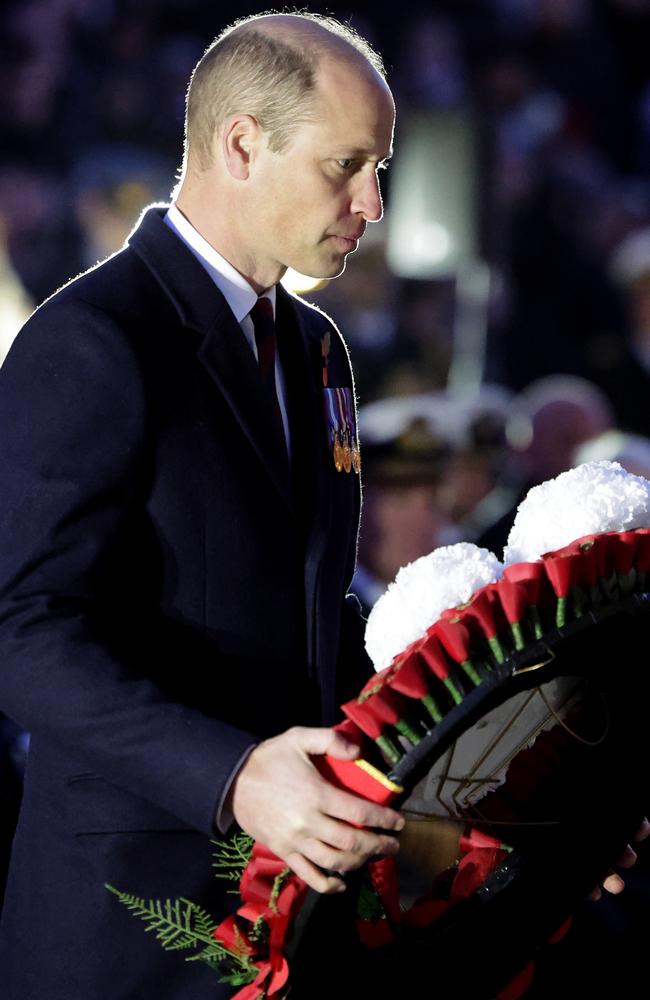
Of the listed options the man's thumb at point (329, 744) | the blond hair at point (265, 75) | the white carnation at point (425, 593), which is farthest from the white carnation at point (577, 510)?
the blond hair at point (265, 75)

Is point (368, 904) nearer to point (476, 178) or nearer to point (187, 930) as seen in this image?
point (187, 930)

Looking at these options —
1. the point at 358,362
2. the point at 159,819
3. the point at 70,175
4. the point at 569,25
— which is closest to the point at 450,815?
the point at 159,819

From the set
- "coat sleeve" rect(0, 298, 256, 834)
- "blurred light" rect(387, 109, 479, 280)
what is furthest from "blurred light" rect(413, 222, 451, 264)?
"coat sleeve" rect(0, 298, 256, 834)

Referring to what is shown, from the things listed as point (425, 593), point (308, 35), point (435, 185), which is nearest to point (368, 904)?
point (425, 593)

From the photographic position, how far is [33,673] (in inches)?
56.7

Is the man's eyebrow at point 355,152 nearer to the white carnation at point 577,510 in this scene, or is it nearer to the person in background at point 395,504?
the white carnation at point 577,510

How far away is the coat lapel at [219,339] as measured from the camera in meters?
1.62

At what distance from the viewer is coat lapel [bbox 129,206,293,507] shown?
1.62 meters

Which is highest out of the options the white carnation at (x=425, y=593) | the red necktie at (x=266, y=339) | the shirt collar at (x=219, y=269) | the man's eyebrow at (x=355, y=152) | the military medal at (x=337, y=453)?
the man's eyebrow at (x=355, y=152)

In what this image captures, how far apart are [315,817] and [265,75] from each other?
844 mm

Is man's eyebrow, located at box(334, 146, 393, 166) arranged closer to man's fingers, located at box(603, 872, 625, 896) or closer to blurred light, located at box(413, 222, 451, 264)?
man's fingers, located at box(603, 872, 625, 896)

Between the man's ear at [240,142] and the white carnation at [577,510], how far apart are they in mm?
509

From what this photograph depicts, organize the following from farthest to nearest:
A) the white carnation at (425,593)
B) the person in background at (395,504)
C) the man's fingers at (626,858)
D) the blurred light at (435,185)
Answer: the blurred light at (435,185) < the person in background at (395,504) < the man's fingers at (626,858) < the white carnation at (425,593)

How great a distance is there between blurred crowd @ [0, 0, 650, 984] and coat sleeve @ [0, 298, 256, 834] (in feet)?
12.5
